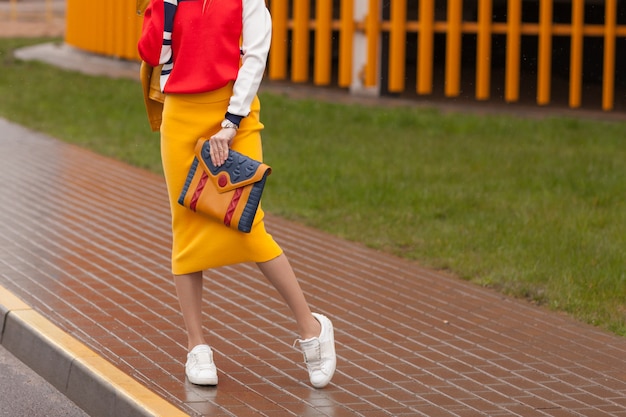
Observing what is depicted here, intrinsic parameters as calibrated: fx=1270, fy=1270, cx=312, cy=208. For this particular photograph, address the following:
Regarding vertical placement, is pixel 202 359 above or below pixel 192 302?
below

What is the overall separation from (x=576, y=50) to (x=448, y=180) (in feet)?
18.7

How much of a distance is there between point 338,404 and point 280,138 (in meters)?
8.22

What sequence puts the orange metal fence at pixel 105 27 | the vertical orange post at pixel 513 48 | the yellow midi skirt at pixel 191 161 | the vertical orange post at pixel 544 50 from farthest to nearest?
the orange metal fence at pixel 105 27
the vertical orange post at pixel 513 48
the vertical orange post at pixel 544 50
the yellow midi skirt at pixel 191 161

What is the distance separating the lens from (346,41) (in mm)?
17500

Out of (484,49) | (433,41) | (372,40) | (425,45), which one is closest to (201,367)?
(484,49)

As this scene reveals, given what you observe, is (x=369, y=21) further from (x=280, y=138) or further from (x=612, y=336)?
(x=612, y=336)

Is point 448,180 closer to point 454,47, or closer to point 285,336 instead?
point 285,336

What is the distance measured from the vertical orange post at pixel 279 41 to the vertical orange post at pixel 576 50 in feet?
14.7

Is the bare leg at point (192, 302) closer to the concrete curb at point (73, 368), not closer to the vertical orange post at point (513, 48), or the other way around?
the concrete curb at point (73, 368)

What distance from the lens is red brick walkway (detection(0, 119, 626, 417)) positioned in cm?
496

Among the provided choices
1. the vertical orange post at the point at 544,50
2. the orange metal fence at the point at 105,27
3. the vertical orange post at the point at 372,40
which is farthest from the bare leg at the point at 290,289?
the orange metal fence at the point at 105,27

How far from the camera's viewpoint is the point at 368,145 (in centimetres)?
1248

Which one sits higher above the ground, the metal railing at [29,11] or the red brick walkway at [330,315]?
the metal railing at [29,11]

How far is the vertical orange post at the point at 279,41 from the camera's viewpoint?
1820cm
